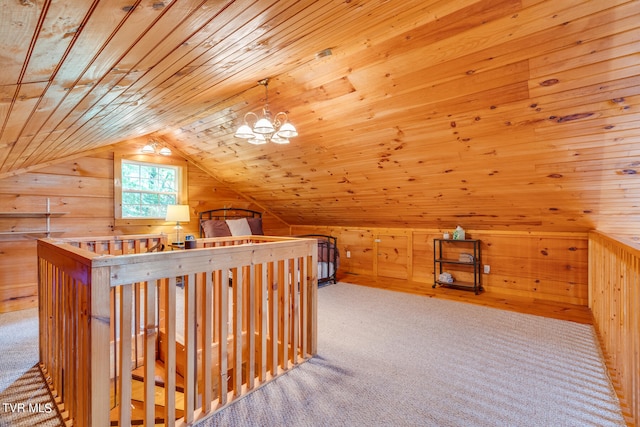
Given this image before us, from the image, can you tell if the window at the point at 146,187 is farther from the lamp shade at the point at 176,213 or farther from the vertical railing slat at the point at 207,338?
the vertical railing slat at the point at 207,338

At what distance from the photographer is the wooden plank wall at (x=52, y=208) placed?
3648mm

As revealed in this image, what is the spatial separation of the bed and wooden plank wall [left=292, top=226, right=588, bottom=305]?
2.25 ft

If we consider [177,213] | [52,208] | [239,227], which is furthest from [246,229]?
[52,208]

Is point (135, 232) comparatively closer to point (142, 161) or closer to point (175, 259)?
point (142, 161)

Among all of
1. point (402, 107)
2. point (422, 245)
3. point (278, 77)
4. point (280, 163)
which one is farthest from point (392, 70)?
point (422, 245)

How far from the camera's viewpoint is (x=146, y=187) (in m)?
4.85

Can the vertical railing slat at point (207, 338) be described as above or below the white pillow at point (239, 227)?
below

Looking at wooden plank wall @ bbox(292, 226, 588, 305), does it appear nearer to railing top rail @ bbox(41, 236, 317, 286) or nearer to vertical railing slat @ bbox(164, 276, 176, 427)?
railing top rail @ bbox(41, 236, 317, 286)

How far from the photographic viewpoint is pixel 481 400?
185 centimetres

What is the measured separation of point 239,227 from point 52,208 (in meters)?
2.46

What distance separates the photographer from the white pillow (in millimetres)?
5280

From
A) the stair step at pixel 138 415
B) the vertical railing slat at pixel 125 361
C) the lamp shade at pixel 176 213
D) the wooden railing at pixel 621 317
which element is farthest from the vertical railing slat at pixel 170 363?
the lamp shade at pixel 176 213

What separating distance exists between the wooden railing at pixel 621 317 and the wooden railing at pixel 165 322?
71.7 inches

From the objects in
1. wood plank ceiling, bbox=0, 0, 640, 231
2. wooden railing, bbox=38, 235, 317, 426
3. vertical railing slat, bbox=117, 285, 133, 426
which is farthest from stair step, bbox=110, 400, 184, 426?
wood plank ceiling, bbox=0, 0, 640, 231
